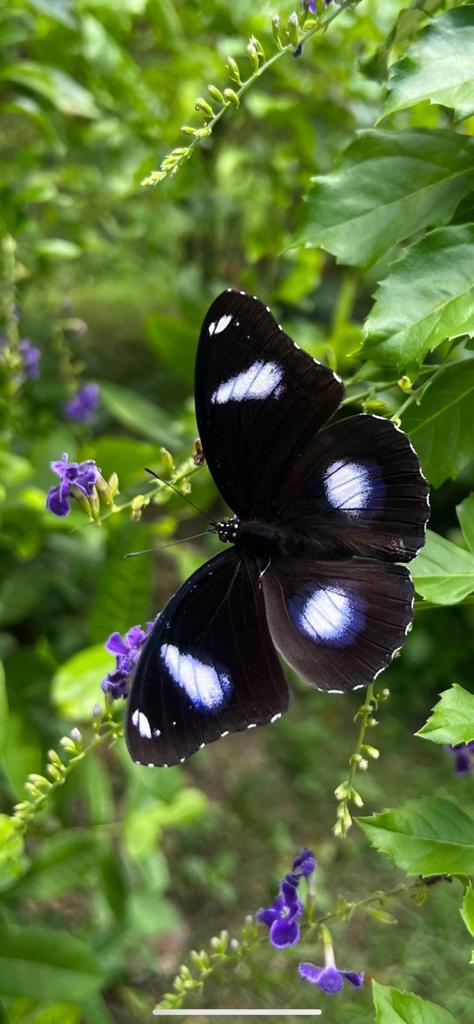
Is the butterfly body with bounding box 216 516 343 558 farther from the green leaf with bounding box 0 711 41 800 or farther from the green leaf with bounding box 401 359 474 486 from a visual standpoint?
the green leaf with bounding box 0 711 41 800

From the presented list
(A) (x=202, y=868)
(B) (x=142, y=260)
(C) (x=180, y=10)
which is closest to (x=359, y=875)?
(A) (x=202, y=868)

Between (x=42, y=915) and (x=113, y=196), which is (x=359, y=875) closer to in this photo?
(x=42, y=915)

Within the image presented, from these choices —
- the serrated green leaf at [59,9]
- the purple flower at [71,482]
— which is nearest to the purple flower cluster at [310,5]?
the purple flower at [71,482]

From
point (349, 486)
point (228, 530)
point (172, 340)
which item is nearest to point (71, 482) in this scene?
point (228, 530)

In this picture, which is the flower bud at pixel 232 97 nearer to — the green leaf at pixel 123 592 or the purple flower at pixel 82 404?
the green leaf at pixel 123 592

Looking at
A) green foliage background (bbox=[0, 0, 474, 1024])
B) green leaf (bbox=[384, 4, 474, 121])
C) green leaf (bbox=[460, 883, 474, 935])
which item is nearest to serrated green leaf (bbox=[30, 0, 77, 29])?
green foliage background (bbox=[0, 0, 474, 1024])
